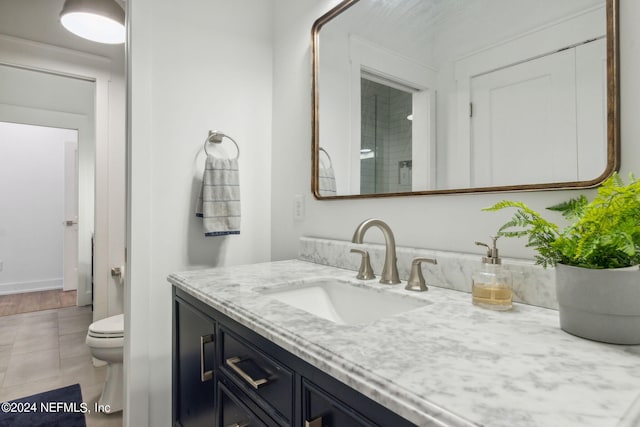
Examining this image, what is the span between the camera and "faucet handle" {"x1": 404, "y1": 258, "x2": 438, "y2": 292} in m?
1.00

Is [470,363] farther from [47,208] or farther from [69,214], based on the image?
[47,208]

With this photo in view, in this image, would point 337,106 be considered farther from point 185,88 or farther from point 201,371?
point 201,371

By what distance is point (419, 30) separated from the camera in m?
1.16

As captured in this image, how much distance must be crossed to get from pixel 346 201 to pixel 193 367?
0.80 metres

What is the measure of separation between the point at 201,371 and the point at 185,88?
1145 mm

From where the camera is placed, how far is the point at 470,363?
0.53 metres

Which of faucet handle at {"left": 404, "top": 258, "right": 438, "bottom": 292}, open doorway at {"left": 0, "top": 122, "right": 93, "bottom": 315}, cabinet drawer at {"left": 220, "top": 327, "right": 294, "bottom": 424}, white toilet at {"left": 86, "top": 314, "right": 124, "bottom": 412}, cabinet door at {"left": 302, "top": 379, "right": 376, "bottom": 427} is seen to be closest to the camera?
cabinet door at {"left": 302, "top": 379, "right": 376, "bottom": 427}

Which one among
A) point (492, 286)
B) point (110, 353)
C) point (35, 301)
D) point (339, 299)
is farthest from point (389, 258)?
point (35, 301)

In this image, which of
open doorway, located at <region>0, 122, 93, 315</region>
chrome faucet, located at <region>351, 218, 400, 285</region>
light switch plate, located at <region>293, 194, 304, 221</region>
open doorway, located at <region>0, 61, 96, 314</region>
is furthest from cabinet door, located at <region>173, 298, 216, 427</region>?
open doorway, located at <region>0, 122, 93, 315</region>

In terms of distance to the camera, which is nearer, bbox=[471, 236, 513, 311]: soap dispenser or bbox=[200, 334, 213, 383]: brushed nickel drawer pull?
bbox=[471, 236, 513, 311]: soap dispenser

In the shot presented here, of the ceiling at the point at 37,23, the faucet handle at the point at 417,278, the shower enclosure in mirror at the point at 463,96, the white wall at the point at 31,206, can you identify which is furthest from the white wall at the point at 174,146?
the white wall at the point at 31,206

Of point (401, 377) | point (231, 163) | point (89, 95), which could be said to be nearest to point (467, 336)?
point (401, 377)

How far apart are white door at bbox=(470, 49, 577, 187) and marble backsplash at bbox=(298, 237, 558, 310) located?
0.71 ft

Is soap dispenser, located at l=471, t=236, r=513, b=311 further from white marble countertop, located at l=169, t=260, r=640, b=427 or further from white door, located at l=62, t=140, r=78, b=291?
Result: white door, located at l=62, t=140, r=78, b=291
